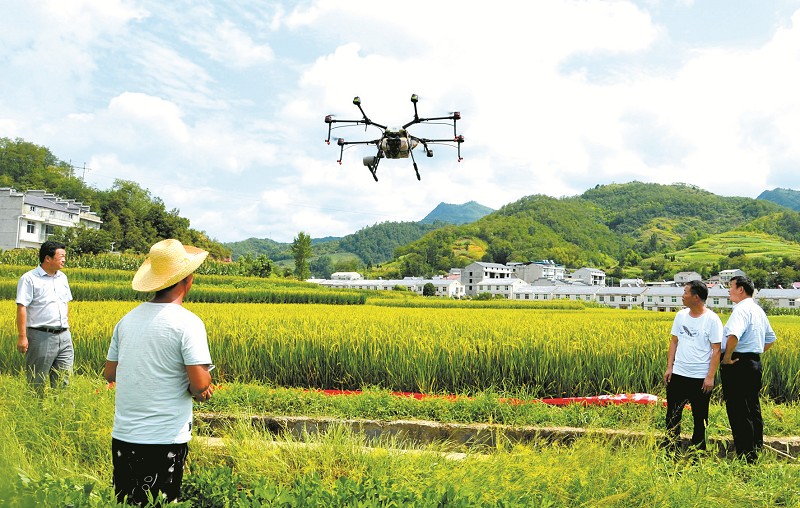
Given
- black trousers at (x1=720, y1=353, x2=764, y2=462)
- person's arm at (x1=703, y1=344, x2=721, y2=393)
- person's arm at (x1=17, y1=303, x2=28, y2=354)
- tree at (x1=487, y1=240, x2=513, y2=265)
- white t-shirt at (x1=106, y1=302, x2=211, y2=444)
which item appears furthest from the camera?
tree at (x1=487, y1=240, x2=513, y2=265)

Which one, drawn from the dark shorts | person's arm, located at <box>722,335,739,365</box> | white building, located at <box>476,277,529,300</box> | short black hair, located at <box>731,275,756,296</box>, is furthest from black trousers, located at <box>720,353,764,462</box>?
white building, located at <box>476,277,529,300</box>

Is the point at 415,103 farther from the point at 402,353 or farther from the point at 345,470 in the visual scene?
the point at 345,470

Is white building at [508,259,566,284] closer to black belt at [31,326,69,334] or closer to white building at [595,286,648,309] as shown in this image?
white building at [595,286,648,309]

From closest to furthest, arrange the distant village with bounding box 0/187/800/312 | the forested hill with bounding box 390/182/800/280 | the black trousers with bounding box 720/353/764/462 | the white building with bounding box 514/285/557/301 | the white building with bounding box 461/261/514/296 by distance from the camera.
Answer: the black trousers with bounding box 720/353/764/462 → the distant village with bounding box 0/187/800/312 → the white building with bounding box 514/285/557/301 → the white building with bounding box 461/261/514/296 → the forested hill with bounding box 390/182/800/280

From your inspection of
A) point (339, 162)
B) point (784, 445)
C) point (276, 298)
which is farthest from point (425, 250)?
point (784, 445)

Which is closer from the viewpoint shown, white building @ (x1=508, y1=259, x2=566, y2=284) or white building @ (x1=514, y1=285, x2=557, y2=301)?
white building @ (x1=514, y1=285, x2=557, y2=301)

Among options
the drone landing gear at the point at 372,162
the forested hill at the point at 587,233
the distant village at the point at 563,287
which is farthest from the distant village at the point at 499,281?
the drone landing gear at the point at 372,162

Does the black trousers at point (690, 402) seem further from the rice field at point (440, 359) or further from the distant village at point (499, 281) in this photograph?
the distant village at point (499, 281)
